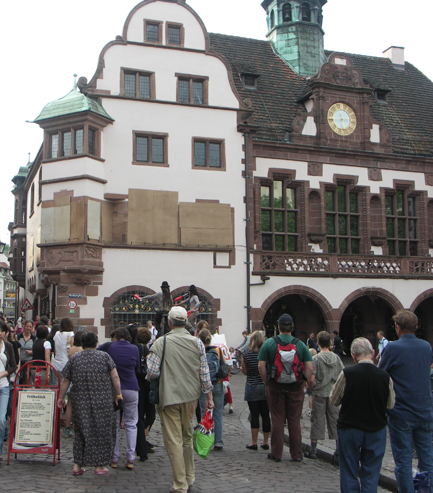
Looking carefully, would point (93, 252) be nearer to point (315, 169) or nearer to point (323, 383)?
point (315, 169)

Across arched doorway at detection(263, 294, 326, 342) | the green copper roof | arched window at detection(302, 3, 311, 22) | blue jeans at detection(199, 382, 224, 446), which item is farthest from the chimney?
blue jeans at detection(199, 382, 224, 446)

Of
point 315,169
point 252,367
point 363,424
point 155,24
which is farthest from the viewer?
point 315,169

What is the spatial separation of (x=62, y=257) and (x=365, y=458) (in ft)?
52.7

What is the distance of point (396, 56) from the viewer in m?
32.7

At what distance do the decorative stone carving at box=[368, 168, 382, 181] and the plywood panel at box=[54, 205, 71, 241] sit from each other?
40.1 feet

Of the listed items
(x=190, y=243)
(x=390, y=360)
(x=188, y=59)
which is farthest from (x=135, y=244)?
(x=390, y=360)

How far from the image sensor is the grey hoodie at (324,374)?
8.92m

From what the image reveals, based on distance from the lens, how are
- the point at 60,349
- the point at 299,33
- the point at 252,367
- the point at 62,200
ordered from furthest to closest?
the point at 299,33 < the point at 62,200 < the point at 60,349 < the point at 252,367

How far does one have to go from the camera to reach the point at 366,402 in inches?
224

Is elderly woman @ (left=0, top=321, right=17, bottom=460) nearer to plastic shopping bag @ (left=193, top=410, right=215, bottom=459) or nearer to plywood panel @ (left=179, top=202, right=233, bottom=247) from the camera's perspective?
plastic shopping bag @ (left=193, top=410, right=215, bottom=459)

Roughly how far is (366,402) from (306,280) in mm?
18018

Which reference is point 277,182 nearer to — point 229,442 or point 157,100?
point 157,100

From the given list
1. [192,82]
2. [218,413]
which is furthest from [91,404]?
[192,82]

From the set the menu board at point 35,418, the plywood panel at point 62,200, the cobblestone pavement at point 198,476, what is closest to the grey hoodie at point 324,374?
the cobblestone pavement at point 198,476
